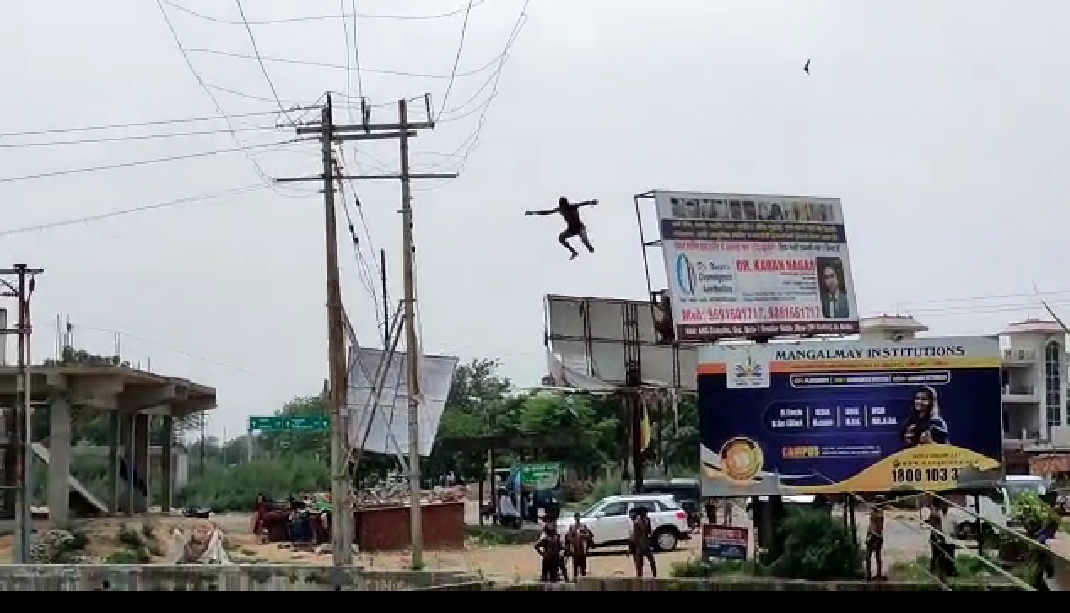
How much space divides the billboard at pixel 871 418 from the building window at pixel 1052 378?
153ft

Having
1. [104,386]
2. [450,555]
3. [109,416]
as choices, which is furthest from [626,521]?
[109,416]

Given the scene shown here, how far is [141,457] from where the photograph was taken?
46.5 m

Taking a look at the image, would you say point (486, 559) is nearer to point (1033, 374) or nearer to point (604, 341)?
point (604, 341)

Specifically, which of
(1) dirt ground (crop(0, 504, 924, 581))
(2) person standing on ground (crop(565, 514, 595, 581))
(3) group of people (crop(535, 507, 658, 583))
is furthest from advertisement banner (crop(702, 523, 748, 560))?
(2) person standing on ground (crop(565, 514, 595, 581))

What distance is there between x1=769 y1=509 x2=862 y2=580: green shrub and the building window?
48721 mm

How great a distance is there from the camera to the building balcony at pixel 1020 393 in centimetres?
6862

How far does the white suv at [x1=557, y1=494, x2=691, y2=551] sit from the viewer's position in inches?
1184

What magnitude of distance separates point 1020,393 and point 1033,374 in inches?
46.8

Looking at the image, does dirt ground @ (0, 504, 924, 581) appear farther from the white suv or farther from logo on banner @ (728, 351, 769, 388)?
logo on banner @ (728, 351, 769, 388)

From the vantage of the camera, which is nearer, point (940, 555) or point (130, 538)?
point (940, 555)

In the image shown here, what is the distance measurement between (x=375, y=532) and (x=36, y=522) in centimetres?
902

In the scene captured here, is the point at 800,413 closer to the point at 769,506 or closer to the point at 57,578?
the point at 769,506
